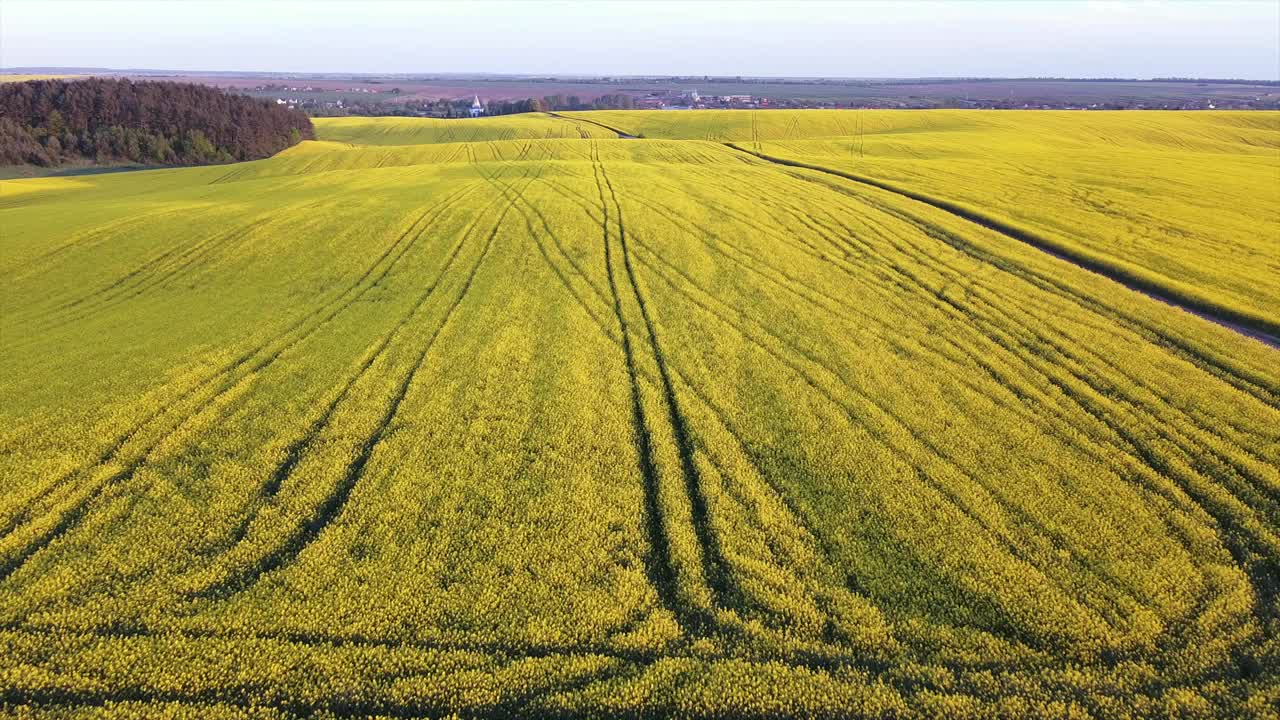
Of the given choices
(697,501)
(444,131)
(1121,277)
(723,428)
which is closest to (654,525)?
(697,501)

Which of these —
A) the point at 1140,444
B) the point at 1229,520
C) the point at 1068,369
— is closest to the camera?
the point at 1229,520

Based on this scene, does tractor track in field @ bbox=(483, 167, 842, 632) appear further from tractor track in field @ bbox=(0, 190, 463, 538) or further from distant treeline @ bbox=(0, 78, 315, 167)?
distant treeline @ bbox=(0, 78, 315, 167)

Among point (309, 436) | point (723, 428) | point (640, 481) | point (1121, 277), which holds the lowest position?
point (640, 481)

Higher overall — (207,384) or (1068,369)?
(1068,369)

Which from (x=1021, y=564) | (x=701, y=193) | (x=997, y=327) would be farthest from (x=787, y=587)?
(x=701, y=193)

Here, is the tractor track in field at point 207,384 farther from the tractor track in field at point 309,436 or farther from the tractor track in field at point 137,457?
the tractor track in field at point 309,436

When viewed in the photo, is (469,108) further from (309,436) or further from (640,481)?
(640,481)
